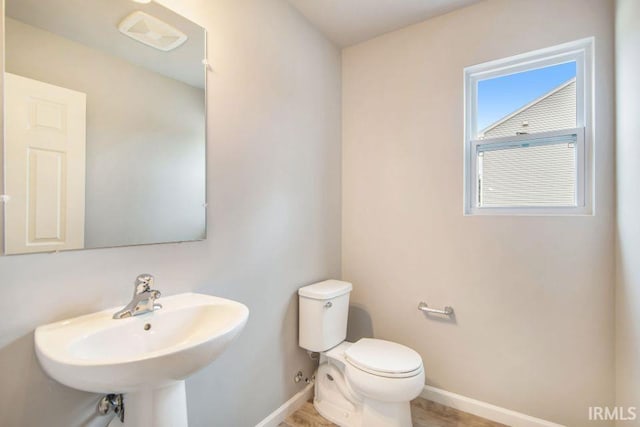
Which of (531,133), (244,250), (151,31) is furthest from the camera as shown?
(531,133)

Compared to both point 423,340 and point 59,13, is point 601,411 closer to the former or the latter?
point 423,340

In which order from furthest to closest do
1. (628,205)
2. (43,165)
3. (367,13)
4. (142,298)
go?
(367,13), (628,205), (142,298), (43,165)

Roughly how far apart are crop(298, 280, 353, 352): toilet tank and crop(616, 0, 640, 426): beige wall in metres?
1.36

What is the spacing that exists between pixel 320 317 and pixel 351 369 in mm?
332

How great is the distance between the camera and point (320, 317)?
179 centimetres

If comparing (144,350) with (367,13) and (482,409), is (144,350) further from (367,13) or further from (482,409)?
(367,13)

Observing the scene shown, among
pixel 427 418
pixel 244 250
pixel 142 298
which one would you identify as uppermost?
pixel 244 250

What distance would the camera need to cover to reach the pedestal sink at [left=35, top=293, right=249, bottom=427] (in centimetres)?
72

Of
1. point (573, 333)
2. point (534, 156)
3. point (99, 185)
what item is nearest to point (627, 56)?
point (534, 156)

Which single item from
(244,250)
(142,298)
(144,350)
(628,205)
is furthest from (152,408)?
(628,205)

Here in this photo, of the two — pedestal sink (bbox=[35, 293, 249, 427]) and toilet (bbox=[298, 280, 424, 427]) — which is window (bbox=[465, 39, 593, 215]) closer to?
toilet (bbox=[298, 280, 424, 427])

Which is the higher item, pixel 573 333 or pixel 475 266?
pixel 475 266

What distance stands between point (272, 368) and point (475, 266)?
1.35 metres

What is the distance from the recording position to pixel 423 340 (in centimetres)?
200
